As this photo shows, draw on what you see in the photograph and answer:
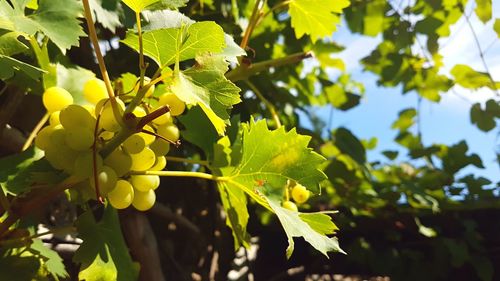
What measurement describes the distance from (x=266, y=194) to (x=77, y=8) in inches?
12.6

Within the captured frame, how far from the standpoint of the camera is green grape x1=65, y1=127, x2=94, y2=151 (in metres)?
0.47

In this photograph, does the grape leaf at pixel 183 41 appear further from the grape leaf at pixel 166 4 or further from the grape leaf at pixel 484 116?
the grape leaf at pixel 484 116

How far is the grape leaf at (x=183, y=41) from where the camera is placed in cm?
47

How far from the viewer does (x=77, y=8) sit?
62 cm

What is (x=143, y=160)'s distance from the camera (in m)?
0.51

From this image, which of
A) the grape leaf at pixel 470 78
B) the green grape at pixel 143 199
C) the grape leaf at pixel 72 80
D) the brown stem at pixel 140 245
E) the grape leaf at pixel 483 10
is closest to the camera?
the green grape at pixel 143 199

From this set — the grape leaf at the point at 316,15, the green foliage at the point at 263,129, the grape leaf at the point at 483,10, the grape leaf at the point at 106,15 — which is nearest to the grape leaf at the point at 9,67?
the green foliage at the point at 263,129

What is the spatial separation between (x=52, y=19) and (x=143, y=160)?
0.21 m

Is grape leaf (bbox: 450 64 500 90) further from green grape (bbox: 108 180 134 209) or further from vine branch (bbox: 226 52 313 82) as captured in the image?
green grape (bbox: 108 180 134 209)

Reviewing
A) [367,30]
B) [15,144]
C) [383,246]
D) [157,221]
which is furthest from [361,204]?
[15,144]

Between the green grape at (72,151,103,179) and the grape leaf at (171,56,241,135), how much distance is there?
109 mm

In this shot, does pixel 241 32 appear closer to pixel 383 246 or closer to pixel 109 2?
pixel 109 2

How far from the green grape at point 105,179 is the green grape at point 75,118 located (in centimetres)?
4

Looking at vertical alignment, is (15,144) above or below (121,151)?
below
